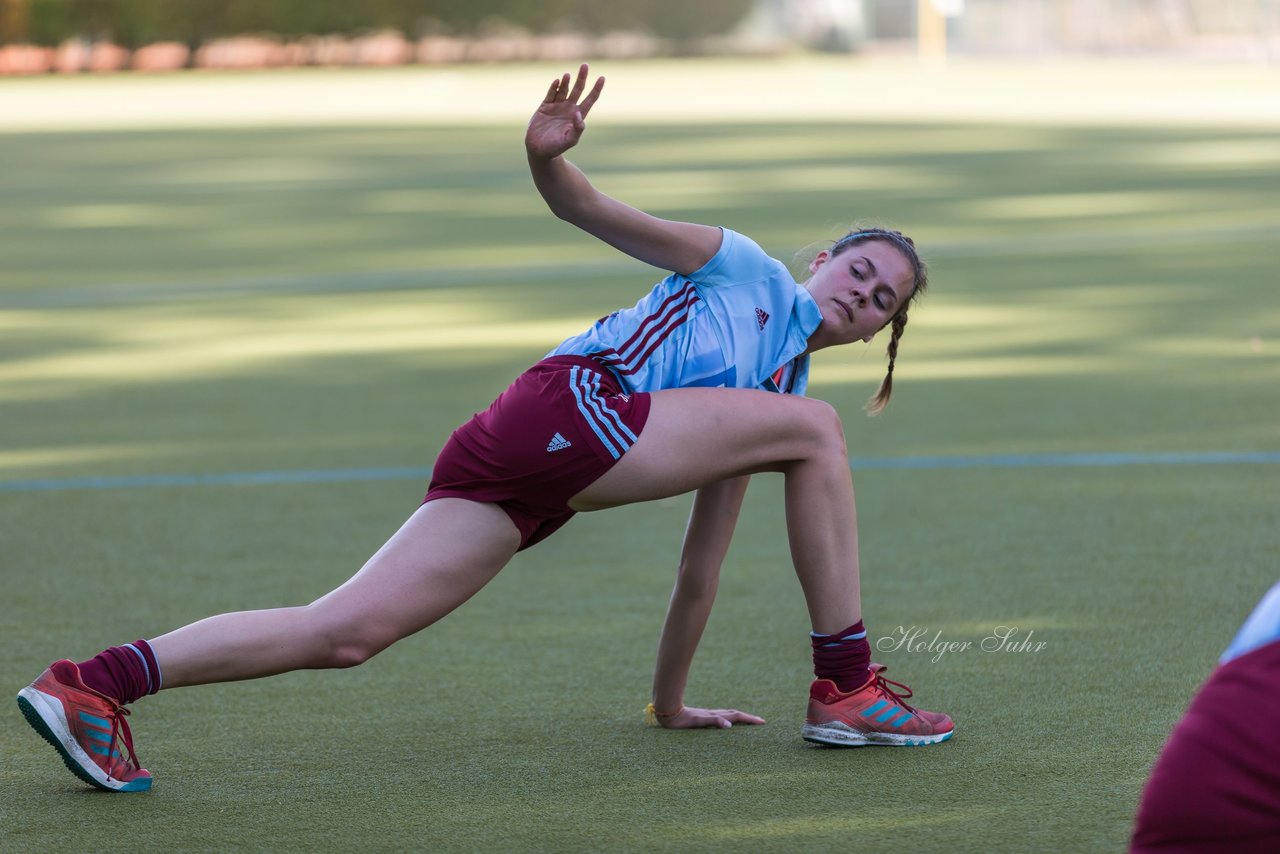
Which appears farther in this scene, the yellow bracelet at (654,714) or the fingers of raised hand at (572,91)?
the yellow bracelet at (654,714)

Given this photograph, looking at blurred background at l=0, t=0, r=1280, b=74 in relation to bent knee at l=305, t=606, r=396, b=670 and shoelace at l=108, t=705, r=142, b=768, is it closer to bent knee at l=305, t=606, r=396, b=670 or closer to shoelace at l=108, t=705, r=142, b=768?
shoelace at l=108, t=705, r=142, b=768

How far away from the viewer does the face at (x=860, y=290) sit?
4.25 meters

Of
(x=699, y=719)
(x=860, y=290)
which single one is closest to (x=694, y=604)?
(x=699, y=719)

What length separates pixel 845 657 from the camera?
4223 mm

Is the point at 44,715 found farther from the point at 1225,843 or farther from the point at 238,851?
the point at 1225,843

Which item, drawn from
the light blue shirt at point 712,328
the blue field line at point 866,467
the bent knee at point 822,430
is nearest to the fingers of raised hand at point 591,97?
the light blue shirt at point 712,328

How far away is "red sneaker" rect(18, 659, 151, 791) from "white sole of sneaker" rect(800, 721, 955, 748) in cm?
143

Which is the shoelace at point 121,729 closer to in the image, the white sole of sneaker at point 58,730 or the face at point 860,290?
the white sole of sneaker at point 58,730

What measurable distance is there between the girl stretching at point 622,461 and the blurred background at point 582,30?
144 ft

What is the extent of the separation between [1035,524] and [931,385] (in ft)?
9.32

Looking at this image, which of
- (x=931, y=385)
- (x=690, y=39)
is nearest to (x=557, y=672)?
(x=931, y=385)

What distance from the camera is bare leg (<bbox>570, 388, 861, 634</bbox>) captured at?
13.3 ft

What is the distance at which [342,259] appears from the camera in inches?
580

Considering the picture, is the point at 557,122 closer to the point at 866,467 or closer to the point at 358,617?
the point at 358,617
